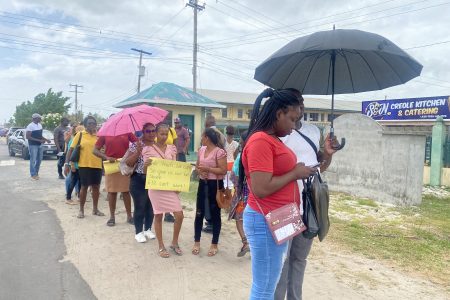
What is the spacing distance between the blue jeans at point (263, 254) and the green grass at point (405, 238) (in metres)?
2.87

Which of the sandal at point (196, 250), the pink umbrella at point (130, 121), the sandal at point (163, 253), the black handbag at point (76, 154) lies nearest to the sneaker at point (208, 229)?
the sandal at point (196, 250)

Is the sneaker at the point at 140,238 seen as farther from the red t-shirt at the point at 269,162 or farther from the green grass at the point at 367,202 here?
the green grass at the point at 367,202

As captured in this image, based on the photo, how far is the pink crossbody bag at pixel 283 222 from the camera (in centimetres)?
242

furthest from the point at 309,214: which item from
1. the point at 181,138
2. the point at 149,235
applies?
the point at 181,138

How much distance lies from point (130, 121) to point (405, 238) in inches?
180

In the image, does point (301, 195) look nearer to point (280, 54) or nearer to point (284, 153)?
point (284, 153)

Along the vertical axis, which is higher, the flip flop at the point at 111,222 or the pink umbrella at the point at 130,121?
the pink umbrella at the point at 130,121

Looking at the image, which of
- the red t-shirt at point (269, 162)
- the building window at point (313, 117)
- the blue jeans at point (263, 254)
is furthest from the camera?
the building window at point (313, 117)

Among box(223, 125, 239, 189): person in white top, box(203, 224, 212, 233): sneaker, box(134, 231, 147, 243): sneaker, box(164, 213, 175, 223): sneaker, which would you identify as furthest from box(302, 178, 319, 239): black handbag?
box(164, 213, 175, 223): sneaker

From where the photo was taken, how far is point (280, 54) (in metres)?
3.41

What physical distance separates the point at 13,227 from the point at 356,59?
5.80m

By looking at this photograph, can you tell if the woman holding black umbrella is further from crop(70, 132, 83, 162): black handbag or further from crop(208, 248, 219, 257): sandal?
crop(70, 132, 83, 162): black handbag

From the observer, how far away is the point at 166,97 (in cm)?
1861

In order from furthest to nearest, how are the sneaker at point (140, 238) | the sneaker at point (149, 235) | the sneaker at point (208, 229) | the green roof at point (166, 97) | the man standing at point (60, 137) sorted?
the green roof at point (166, 97), the man standing at point (60, 137), the sneaker at point (208, 229), the sneaker at point (149, 235), the sneaker at point (140, 238)
